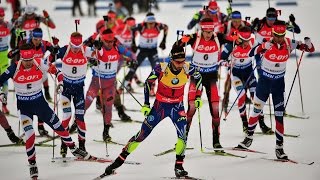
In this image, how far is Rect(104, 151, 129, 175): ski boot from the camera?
10.8 m

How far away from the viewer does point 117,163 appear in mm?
10891

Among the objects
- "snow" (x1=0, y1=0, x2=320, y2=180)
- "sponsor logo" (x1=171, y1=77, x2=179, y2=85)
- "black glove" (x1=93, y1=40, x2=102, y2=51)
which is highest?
"black glove" (x1=93, y1=40, x2=102, y2=51)

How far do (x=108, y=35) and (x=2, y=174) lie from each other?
3155 mm

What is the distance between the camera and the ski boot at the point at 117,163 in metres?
10.8

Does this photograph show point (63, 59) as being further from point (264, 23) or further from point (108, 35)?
point (264, 23)

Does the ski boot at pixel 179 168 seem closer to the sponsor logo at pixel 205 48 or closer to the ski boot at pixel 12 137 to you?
the sponsor logo at pixel 205 48

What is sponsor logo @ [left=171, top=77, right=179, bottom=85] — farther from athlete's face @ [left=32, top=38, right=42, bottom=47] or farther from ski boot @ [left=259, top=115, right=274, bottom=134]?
athlete's face @ [left=32, top=38, right=42, bottom=47]

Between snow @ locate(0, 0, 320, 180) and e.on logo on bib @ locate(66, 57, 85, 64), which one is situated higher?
e.on logo on bib @ locate(66, 57, 85, 64)

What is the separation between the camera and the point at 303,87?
17891 millimetres

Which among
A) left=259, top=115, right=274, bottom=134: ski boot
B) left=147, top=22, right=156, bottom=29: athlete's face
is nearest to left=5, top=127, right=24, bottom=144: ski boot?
left=259, top=115, right=274, bottom=134: ski boot

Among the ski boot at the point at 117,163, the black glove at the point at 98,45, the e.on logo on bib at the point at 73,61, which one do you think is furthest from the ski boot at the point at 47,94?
the ski boot at the point at 117,163

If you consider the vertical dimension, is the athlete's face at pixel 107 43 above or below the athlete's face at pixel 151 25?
above

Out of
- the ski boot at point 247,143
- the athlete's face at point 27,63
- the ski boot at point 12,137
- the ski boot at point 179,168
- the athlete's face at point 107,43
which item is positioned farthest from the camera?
the ski boot at point 12,137

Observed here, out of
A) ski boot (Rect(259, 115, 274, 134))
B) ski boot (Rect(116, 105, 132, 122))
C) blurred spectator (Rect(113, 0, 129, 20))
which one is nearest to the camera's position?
ski boot (Rect(259, 115, 274, 134))
